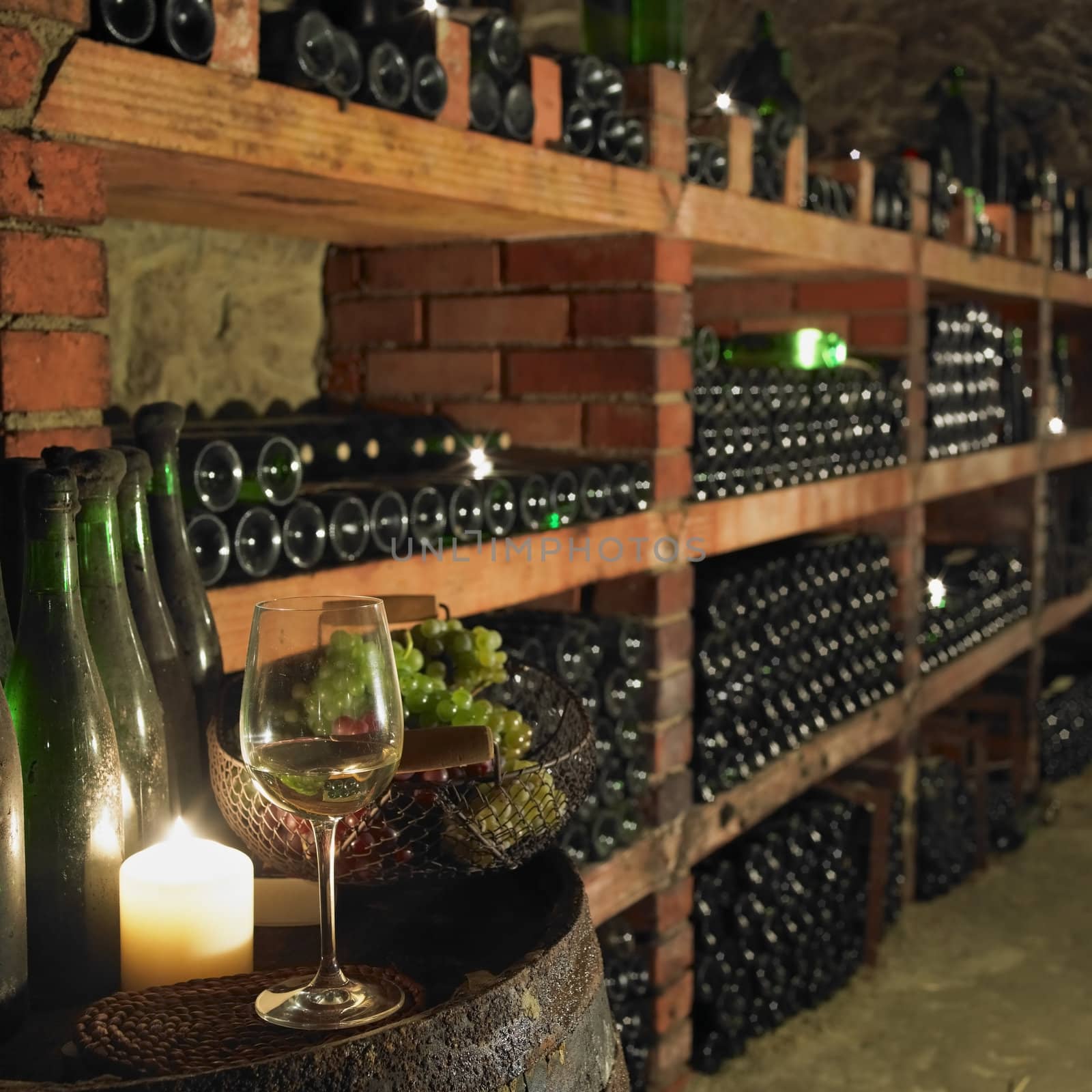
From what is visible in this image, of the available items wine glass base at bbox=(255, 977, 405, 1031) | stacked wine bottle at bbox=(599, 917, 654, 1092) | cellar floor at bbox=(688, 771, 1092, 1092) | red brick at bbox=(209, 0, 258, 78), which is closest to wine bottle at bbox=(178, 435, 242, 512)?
red brick at bbox=(209, 0, 258, 78)

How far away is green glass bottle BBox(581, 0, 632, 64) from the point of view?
109 inches

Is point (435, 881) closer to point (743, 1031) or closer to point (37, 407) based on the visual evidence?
point (37, 407)

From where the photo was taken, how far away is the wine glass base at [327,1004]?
86 centimetres

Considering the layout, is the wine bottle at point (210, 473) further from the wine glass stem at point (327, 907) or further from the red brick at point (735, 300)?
the red brick at point (735, 300)

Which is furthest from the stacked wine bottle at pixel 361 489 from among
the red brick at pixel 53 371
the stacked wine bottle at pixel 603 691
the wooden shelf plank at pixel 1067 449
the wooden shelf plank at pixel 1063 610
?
the wooden shelf plank at pixel 1063 610

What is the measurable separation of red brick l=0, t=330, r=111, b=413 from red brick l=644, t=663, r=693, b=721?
1.36 metres

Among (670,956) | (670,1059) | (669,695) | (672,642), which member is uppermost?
(672,642)

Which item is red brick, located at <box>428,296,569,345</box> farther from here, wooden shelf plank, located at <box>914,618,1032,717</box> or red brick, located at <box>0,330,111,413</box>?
wooden shelf plank, located at <box>914,618,1032,717</box>

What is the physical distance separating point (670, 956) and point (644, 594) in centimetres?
75

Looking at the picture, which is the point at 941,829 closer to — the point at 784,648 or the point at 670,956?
the point at 784,648

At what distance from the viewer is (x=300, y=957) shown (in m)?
1.03

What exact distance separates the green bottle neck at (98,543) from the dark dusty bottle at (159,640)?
4 centimetres

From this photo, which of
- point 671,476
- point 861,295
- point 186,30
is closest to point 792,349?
point 861,295

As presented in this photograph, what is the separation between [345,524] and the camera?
5.66ft
